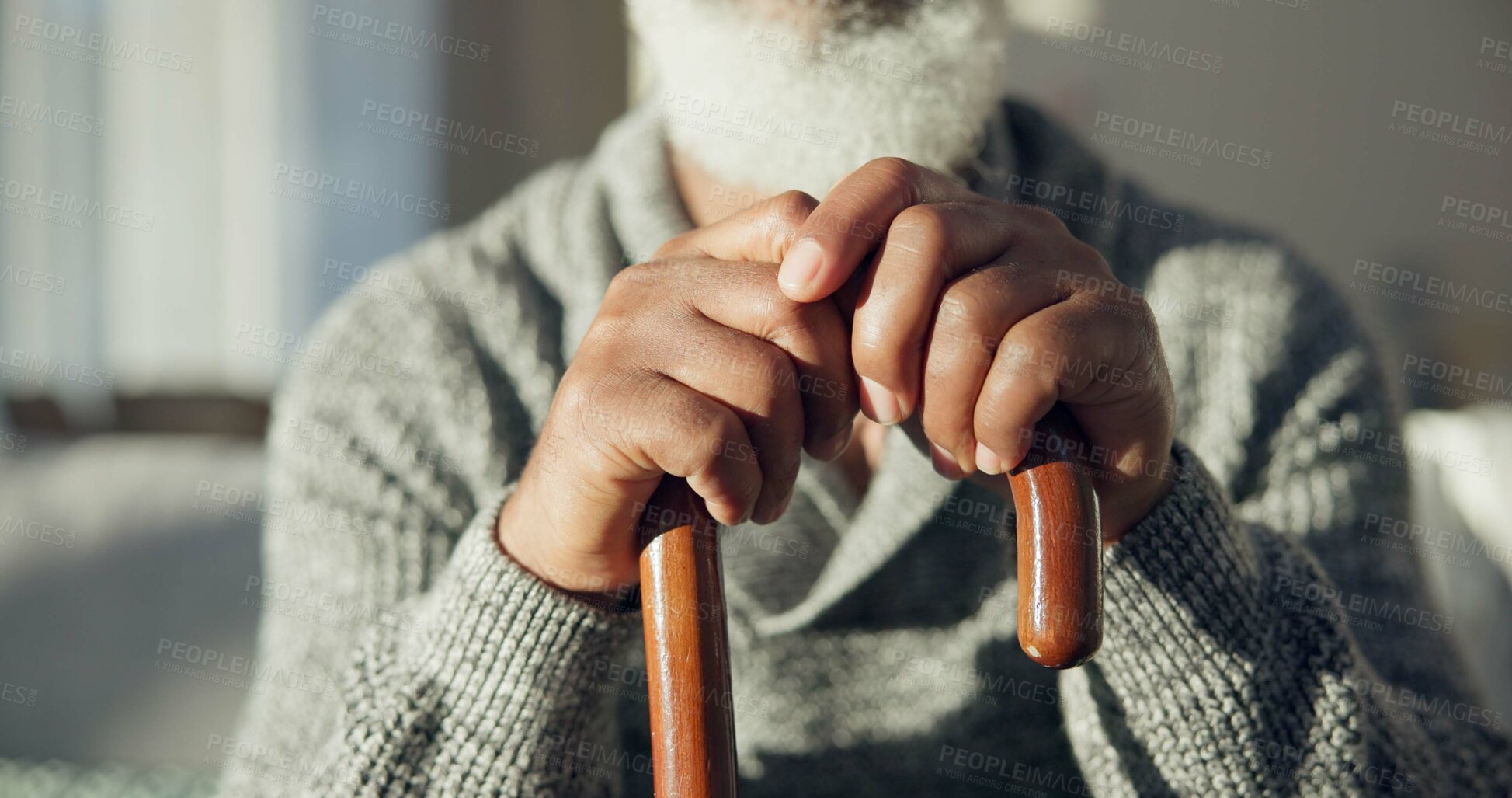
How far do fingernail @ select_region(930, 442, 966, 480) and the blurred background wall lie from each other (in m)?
0.98

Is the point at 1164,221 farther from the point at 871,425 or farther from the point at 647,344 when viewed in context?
the point at 647,344

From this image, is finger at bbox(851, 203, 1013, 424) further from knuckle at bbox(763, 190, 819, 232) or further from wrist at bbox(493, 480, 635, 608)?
wrist at bbox(493, 480, 635, 608)

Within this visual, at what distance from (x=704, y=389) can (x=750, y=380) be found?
0.02 m

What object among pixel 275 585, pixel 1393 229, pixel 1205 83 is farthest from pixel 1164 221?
pixel 1393 229

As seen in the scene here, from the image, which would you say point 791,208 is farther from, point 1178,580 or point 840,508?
point 840,508

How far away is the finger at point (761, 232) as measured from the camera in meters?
0.38

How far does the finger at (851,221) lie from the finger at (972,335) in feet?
0.12

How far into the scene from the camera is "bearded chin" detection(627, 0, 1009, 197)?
2.01 ft

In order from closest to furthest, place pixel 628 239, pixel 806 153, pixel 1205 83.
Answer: pixel 806 153
pixel 628 239
pixel 1205 83

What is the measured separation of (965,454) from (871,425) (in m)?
0.35

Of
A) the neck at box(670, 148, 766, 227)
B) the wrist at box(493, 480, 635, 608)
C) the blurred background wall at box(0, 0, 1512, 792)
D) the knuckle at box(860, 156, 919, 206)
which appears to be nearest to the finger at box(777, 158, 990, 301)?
the knuckle at box(860, 156, 919, 206)

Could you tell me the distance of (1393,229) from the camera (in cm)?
182

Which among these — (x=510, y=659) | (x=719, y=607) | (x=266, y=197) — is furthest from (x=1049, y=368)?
(x=266, y=197)

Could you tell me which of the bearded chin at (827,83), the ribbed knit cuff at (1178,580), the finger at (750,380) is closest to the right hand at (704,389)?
the finger at (750,380)
